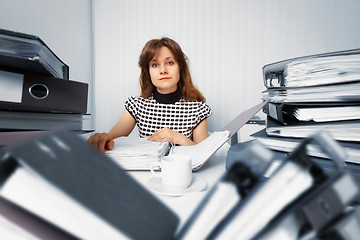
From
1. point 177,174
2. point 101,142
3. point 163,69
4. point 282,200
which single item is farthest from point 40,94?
point 163,69

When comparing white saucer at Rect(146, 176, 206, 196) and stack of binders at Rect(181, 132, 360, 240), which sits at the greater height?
stack of binders at Rect(181, 132, 360, 240)

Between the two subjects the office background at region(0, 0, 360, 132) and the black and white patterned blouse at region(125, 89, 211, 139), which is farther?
the office background at region(0, 0, 360, 132)

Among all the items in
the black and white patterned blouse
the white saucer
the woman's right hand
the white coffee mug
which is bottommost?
the white saucer

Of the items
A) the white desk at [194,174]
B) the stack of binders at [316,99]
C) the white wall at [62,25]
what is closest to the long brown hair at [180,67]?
the white wall at [62,25]

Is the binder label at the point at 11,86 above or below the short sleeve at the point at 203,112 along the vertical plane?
above

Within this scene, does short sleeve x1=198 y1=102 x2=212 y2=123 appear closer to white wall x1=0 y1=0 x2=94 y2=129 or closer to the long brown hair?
the long brown hair

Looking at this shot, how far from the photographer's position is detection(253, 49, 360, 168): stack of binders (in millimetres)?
324

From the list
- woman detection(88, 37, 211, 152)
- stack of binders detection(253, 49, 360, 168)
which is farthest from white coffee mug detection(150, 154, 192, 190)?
woman detection(88, 37, 211, 152)

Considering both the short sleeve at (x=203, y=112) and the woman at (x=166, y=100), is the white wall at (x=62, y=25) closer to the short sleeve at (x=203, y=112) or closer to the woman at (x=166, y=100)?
the woman at (x=166, y=100)

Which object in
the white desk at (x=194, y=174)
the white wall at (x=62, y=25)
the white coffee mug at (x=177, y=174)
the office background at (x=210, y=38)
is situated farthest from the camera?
the office background at (x=210, y=38)

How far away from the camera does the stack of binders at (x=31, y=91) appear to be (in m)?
0.36

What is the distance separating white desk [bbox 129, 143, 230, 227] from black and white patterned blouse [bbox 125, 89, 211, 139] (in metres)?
0.66

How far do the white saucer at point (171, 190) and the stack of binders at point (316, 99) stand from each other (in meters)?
0.16

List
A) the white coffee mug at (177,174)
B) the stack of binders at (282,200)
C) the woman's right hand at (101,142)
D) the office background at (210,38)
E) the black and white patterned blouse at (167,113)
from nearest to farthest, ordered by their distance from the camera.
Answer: the stack of binders at (282,200)
the white coffee mug at (177,174)
the woman's right hand at (101,142)
the black and white patterned blouse at (167,113)
the office background at (210,38)
